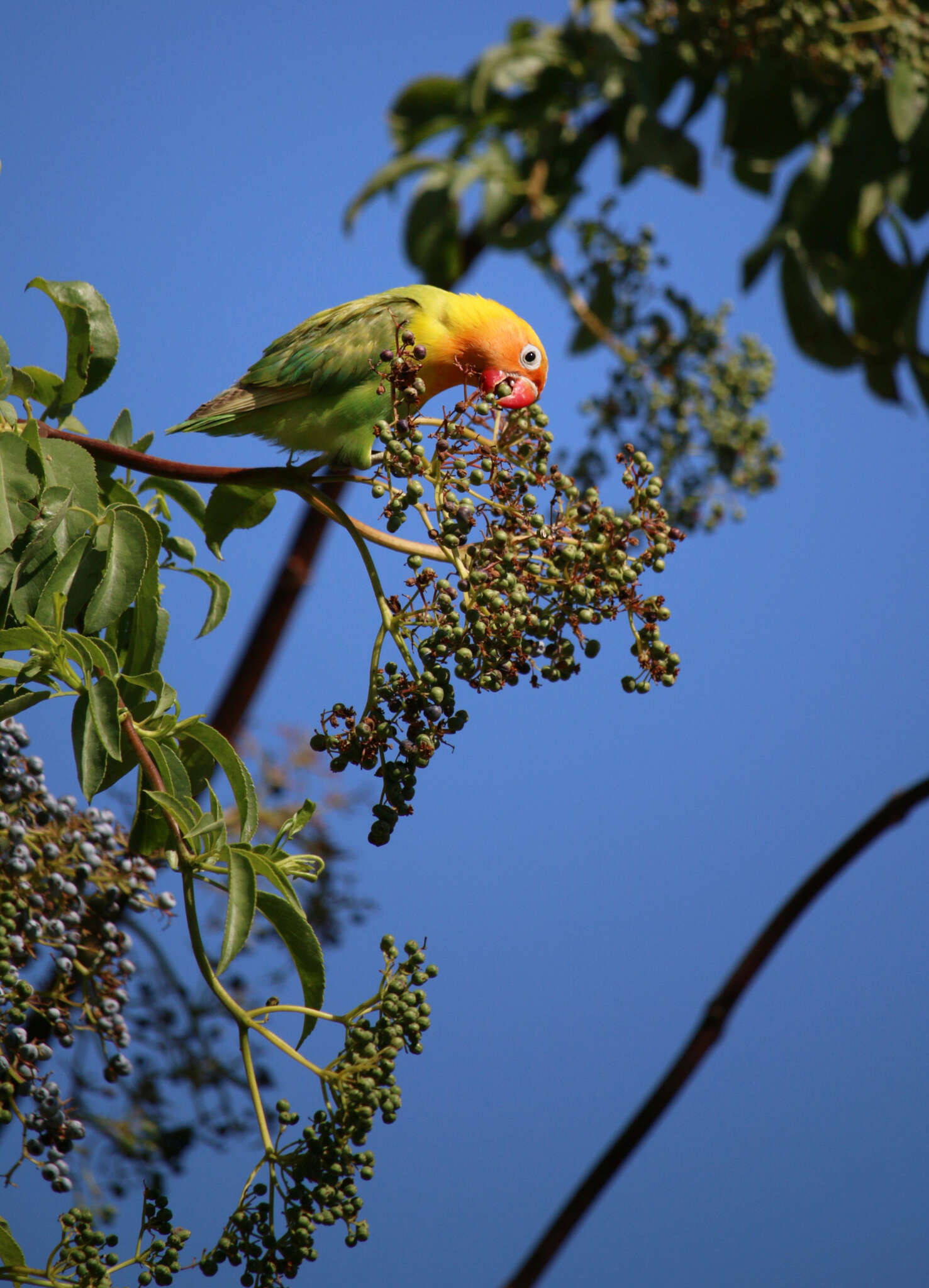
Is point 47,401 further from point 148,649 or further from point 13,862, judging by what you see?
point 13,862

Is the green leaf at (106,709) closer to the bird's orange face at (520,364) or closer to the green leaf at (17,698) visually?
the green leaf at (17,698)

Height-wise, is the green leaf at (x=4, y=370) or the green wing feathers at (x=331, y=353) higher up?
the green wing feathers at (x=331, y=353)

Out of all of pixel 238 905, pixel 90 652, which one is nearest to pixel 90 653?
pixel 90 652

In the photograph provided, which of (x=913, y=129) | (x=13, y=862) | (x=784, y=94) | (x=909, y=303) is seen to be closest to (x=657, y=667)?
(x=13, y=862)

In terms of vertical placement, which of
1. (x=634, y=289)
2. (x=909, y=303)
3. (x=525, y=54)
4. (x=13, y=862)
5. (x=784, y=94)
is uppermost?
(x=634, y=289)

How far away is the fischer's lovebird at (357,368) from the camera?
1.53m

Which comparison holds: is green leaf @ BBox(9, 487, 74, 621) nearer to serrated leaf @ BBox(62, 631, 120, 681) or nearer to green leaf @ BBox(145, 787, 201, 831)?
serrated leaf @ BBox(62, 631, 120, 681)

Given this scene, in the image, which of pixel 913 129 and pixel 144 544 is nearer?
pixel 144 544

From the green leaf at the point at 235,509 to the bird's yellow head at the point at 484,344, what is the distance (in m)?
0.44

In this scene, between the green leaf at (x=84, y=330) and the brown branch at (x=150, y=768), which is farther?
the green leaf at (x=84, y=330)

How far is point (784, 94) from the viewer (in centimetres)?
201

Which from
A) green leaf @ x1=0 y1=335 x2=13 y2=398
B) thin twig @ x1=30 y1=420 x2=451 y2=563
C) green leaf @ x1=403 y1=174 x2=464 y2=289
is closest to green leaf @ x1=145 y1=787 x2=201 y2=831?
thin twig @ x1=30 y1=420 x2=451 y2=563

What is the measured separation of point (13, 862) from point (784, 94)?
1.94 meters

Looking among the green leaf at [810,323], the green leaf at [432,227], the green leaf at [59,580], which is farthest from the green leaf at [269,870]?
the green leaf at [432,227]
